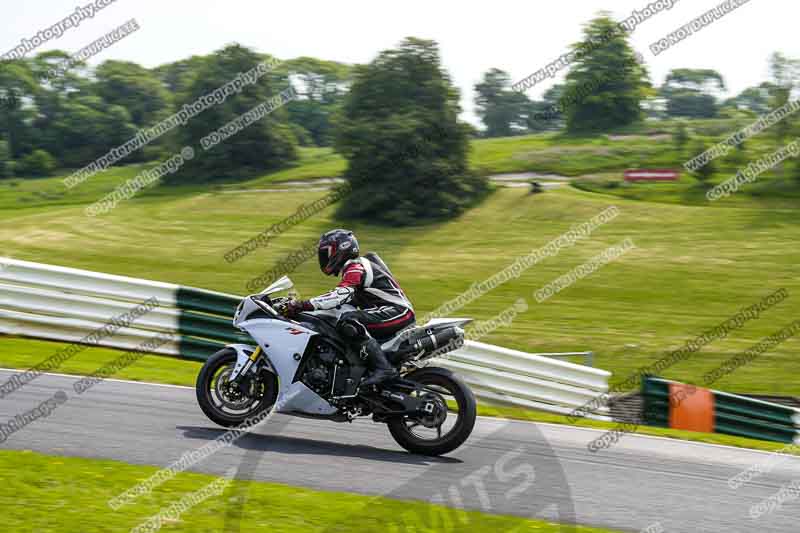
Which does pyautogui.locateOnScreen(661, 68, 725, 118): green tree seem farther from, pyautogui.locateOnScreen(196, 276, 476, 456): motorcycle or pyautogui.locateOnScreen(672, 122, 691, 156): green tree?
pyautogui.locateOnScreen(196, 276, 476, 456): motorcycle

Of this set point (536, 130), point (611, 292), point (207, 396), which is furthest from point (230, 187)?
point (207, 396)

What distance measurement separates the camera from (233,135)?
54.2 metres

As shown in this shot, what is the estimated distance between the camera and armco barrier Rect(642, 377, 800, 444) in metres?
12.1

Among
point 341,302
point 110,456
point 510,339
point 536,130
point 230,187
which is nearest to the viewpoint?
point 110,456

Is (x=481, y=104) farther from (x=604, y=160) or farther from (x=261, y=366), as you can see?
(x=261, y=366)

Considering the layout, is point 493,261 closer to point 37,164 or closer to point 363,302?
point 363,302

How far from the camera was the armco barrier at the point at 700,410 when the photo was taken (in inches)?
475

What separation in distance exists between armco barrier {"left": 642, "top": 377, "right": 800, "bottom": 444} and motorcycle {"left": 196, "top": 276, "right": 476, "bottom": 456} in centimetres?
539

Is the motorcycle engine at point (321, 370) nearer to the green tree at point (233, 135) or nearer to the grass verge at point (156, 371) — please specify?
the grass verge at point (156, 371)

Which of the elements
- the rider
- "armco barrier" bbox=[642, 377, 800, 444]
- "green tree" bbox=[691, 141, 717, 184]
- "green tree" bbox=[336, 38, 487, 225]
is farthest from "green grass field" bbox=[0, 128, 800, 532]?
"armco barrier" bbox=[642, 377, 800, 444]

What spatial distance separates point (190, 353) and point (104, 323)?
1.06m

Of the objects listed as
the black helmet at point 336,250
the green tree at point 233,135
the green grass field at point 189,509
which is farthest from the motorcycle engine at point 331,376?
the green tree at point 233,135

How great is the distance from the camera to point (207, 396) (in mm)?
7516

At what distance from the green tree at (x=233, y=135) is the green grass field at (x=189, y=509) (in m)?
47.2
